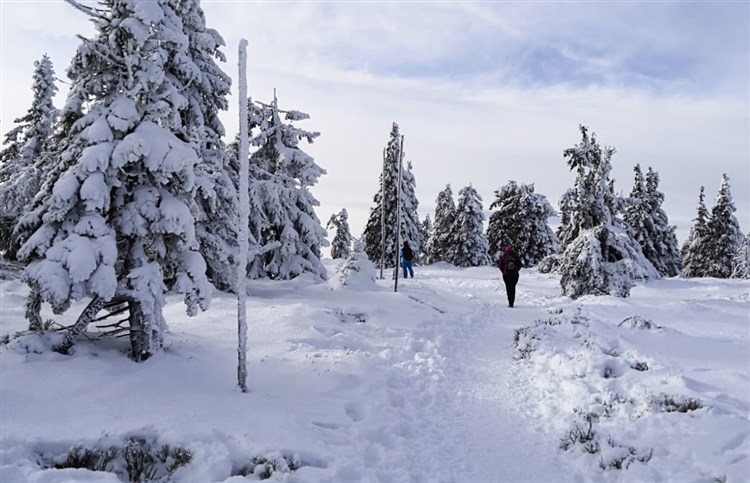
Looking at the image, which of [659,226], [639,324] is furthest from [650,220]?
[639,324]

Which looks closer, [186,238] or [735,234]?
[186,238]

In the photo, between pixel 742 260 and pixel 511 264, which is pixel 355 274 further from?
pixel 742 260

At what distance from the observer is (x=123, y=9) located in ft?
26.3

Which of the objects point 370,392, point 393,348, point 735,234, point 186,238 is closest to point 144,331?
point 186,238

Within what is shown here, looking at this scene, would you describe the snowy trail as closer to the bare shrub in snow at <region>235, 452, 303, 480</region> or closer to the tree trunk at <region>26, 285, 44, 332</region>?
the bare shrub in snow at <region>235, 452, 303, 480</region>

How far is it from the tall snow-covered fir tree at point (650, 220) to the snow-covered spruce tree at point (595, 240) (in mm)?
18401

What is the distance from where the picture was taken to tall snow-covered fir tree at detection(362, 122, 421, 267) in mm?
38031

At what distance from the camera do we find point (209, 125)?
1709cm

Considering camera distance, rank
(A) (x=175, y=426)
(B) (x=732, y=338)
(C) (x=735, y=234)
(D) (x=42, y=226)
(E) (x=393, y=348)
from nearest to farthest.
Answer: (A) (x=175, y=426) < (D) (x=42, y=226) < (E) (x=393, y=348) < (B) (x=732, y=338) < (C) (x=735, y=234)

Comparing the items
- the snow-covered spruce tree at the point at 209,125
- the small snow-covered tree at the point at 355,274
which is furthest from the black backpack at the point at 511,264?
the snow-covered spruce tree at the point at 209,125

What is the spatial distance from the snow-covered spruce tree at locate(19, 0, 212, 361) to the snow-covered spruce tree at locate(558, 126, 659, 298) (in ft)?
53.5

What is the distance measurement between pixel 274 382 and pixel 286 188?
12564 mm

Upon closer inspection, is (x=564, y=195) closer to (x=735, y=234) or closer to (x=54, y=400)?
(x=735, y=234)

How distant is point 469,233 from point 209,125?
31657mm
